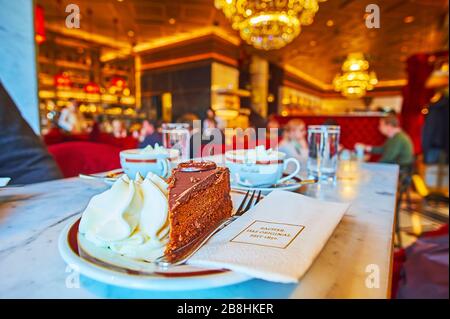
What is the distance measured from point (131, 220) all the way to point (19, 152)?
2.84 ft

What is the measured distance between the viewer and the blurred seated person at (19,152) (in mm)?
982

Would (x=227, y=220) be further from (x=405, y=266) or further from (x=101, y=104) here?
(x=101, y=104)

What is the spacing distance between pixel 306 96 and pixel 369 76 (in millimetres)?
6049

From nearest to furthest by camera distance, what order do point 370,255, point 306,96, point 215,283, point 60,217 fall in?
point 215,283 < point 370,255 < point 60,217 < point 306,96

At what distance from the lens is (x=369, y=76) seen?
7.96m

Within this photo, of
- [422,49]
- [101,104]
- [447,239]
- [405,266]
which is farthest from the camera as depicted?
[101,104]

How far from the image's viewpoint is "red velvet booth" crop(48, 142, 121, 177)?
4.89ft

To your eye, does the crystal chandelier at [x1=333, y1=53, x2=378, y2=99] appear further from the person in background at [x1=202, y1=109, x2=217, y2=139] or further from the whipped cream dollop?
the whipped cream dollop

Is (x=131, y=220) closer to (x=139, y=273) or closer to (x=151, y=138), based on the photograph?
(x=139, y=273)

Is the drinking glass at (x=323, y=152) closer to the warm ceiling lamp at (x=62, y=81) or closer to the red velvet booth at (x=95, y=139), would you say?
the red velvet booth at (x=95, y=139)

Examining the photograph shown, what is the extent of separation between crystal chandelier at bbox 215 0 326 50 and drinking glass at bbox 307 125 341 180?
2.47 metres

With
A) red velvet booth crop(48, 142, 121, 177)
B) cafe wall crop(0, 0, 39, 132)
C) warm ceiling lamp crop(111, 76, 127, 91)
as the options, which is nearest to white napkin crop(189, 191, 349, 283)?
red velvet booth crop(48, 142, 121, 177)

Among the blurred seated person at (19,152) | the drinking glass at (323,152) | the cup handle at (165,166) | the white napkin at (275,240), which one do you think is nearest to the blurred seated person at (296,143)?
the drinking glass at (323,152)
